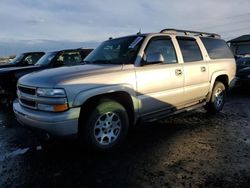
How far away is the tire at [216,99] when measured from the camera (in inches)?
274

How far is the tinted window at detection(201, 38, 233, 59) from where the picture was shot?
22.3ft

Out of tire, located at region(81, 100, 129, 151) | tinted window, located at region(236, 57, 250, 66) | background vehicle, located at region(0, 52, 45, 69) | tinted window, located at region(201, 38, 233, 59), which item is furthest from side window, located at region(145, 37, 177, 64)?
background vehicle, located at region(0, 52, 45, 69)

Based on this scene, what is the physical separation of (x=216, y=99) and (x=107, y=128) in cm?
361

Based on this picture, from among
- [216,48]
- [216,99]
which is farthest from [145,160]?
[216,48]

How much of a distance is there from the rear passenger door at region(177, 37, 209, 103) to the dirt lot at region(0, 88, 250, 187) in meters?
0.69

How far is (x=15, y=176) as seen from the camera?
3.82 meters

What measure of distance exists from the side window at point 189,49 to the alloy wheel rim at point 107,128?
2.14m

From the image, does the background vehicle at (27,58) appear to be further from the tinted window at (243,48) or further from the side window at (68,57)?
the tinted window at (243,48)

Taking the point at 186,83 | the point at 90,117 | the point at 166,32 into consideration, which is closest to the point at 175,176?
the point at 90,117

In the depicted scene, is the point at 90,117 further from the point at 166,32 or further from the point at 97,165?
the point at 166,32

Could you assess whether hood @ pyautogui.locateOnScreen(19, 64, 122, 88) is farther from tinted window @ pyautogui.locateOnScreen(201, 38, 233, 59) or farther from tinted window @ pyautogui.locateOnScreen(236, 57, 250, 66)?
tinted window @ pyautogui.locateOnScreen(236, 57, 250, 66)

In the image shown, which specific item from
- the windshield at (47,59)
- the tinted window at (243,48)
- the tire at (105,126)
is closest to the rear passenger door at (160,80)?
the tire at (105,126)

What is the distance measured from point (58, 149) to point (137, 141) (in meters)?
1.37

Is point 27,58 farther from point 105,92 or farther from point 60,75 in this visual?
point 105,92
